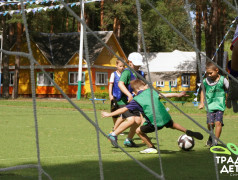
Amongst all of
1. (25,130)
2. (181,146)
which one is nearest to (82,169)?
(181,146)

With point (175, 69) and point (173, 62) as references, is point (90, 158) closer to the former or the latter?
point (175, 69)

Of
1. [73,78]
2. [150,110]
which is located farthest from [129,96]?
[73,78]

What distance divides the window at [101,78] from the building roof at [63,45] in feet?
5.98

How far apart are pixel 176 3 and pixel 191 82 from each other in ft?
77.9

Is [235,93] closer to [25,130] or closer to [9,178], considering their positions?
[9,178]

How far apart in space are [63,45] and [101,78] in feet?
14.6

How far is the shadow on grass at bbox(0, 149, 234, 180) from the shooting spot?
5.52m

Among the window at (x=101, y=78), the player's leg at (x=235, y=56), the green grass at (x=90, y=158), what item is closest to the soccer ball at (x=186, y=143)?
the green grass at (x=90, y=158)

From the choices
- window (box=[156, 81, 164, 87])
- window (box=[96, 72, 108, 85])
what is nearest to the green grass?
window (box=[96, 72, 108, 85])

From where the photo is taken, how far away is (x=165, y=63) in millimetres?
58500

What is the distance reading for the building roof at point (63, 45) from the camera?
42.6m

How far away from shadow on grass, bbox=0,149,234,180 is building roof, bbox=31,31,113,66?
113ft

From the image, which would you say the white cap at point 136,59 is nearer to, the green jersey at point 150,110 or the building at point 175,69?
the green jersey at point 150,110

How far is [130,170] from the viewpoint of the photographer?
237 inches
